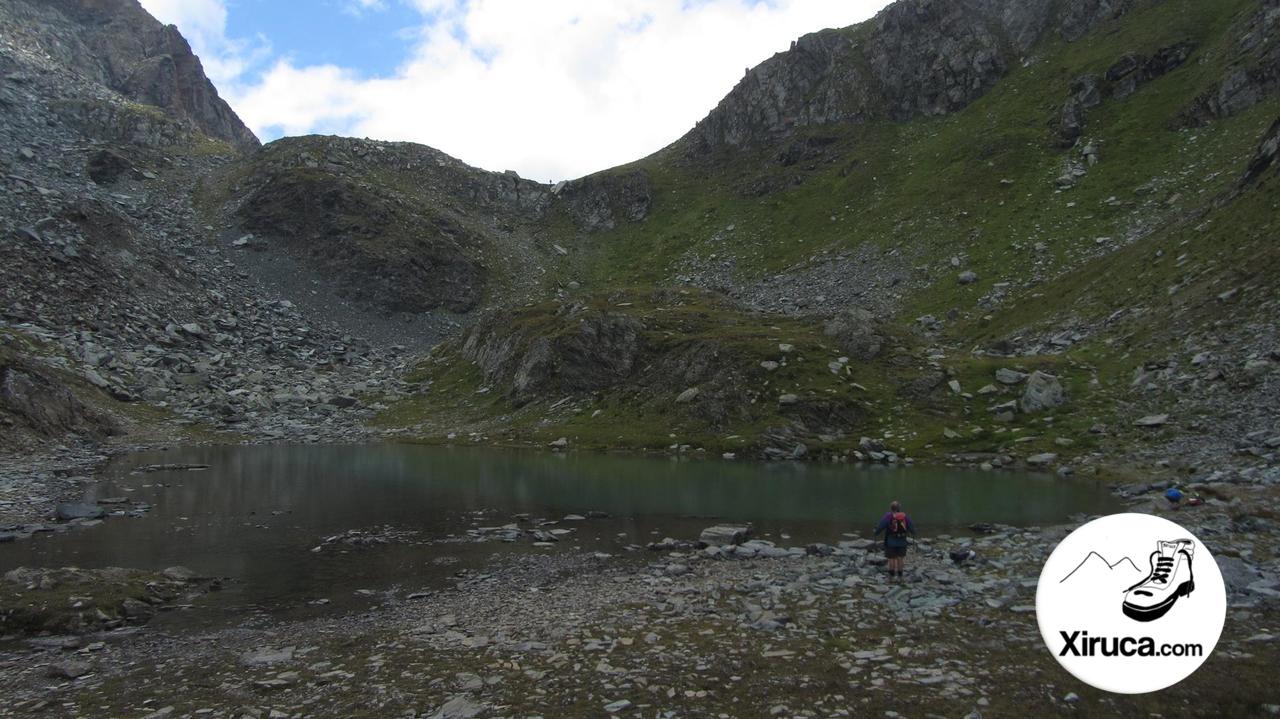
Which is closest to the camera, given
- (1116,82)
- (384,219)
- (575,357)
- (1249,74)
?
(575,357)

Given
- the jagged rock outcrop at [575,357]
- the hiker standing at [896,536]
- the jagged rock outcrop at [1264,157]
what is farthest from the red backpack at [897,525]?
the jagged rock outcrop at [1264,157]

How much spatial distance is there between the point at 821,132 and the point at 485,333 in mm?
91476

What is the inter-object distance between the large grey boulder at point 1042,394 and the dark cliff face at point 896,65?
98.1 metres

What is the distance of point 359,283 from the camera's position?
120125 millimetres

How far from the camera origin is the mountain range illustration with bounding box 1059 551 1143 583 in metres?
9.73

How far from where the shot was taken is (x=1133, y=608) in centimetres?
941

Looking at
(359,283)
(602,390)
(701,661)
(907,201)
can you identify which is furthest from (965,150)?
(701,661)

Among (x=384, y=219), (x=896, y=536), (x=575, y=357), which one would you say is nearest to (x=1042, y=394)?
(x=896, y=536)

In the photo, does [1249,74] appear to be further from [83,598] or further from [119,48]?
[119,48]

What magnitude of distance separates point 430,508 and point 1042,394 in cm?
4609

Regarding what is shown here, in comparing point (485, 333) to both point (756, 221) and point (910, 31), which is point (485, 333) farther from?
point (910, 31)

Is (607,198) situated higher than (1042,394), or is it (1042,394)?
(607,198)

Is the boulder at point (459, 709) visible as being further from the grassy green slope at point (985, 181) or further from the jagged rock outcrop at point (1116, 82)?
the jagged rock outcrop at point (1116, 82)

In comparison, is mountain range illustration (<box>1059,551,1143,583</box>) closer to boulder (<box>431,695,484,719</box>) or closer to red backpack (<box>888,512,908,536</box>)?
boulder (<box>431,695,484,719</box>)
